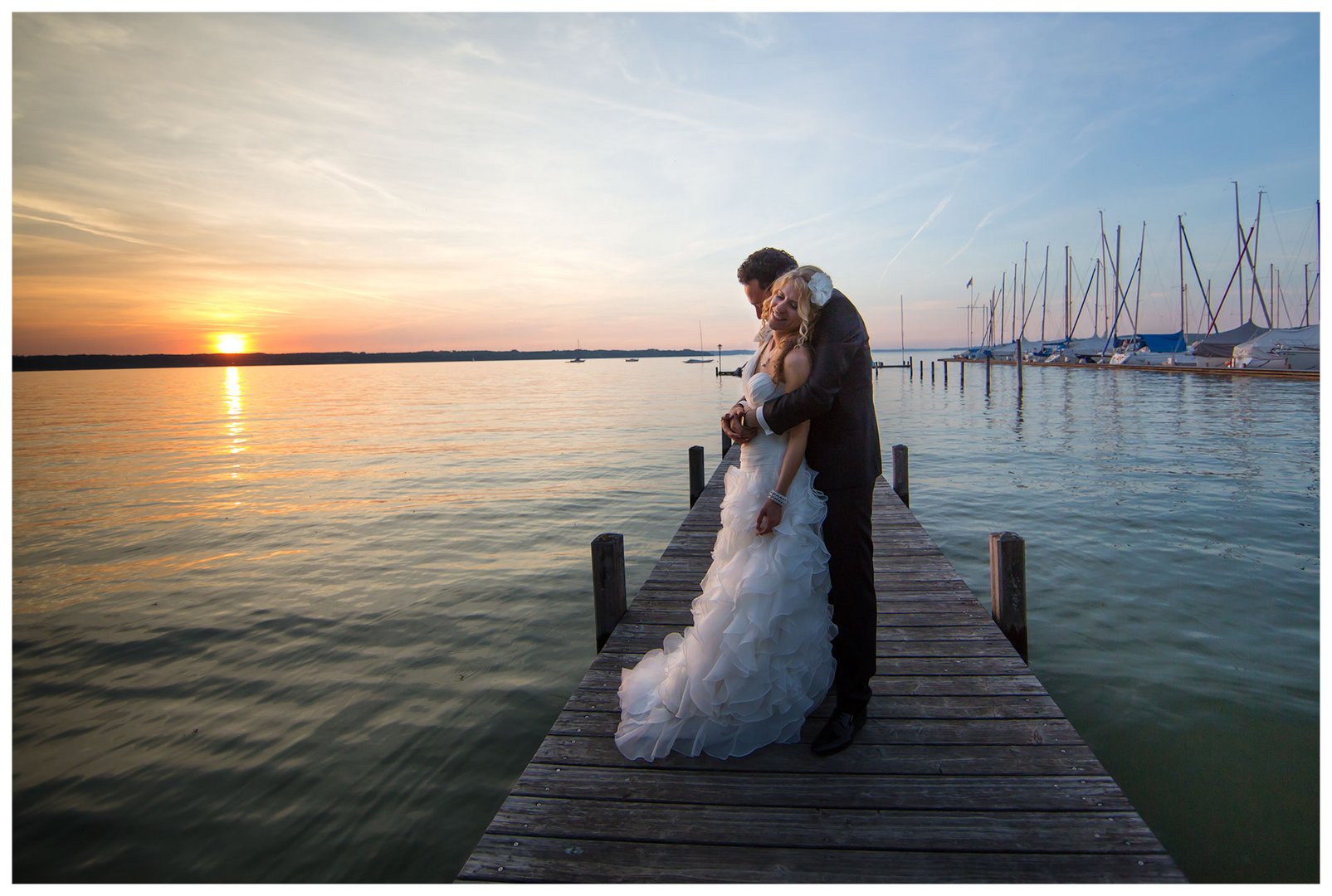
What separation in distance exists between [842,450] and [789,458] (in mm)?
268

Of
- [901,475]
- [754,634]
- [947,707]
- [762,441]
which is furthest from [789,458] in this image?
[901,475]

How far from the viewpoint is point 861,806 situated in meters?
2.90

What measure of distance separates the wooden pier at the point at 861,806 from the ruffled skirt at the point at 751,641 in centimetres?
13

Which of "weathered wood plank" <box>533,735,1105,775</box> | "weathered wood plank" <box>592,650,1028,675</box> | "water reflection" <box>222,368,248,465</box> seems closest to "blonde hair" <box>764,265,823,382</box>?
"weathered wood plank" <box>533,735,1105,775</box>

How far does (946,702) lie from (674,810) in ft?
5.82

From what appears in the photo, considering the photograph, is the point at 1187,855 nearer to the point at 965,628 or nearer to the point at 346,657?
the point at 965,628

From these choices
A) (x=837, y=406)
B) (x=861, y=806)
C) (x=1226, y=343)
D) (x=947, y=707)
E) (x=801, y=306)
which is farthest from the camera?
(x=1226, y=343)

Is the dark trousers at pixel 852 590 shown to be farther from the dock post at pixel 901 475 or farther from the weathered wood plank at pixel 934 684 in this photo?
the dock post at pixel 901 475

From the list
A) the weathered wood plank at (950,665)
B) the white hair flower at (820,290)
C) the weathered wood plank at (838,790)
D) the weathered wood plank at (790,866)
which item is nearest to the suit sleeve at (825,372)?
the white hair flower at (820,290)

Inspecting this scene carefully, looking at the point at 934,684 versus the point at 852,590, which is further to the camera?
the point at 934,684

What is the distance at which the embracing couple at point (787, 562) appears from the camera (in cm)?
320

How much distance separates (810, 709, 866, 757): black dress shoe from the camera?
10.8 ft

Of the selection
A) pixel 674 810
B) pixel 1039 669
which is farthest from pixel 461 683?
pixel 1039 669

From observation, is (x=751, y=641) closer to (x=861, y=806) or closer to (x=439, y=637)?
(x=861, y=806)
